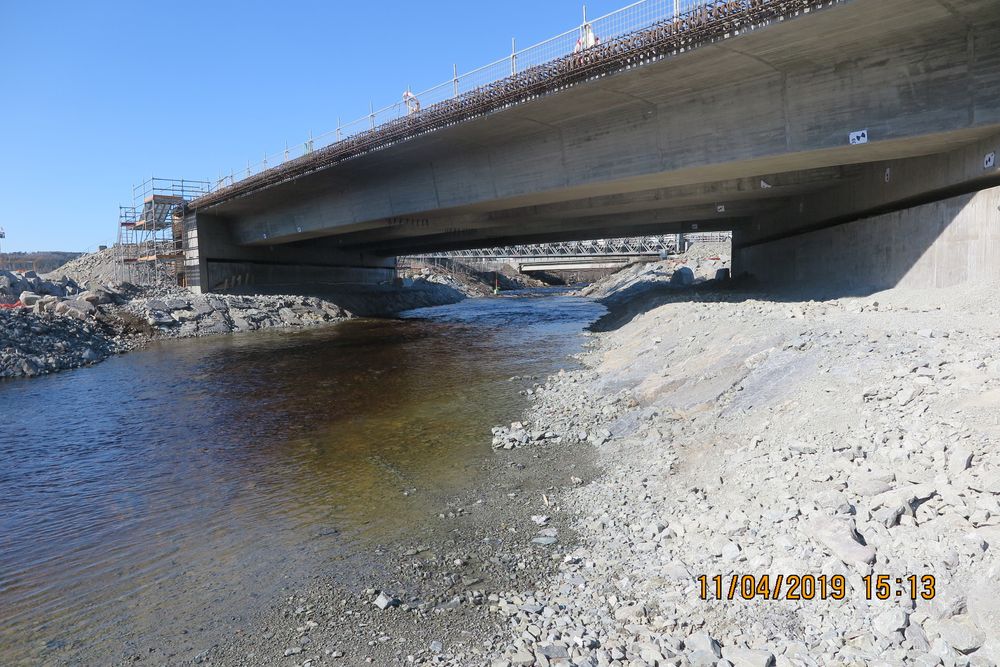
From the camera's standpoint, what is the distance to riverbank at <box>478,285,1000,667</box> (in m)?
4.08

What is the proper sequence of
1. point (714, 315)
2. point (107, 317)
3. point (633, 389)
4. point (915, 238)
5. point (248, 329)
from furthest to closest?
1. point (248, 329)
2. point (107, 317)
3. point (714, 315)
4. point (915, 238)
5. point (633, 389)

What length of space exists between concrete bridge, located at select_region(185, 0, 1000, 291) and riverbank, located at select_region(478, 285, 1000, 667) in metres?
6.98

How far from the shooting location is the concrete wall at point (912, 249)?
44.2 ft

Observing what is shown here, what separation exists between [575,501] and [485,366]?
1194 centimetres

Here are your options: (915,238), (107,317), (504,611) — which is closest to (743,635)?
(504,611)

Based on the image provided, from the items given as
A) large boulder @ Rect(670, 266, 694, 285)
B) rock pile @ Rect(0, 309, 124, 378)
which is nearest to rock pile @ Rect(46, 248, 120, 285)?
rock pile @ Rect(0, 309, 124, 378)

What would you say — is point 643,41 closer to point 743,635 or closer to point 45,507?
point 743,635

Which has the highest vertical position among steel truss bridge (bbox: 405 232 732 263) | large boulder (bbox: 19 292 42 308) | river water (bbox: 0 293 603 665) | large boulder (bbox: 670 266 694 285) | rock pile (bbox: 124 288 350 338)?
steel truss bridge (bbox: 405 232 732 263)

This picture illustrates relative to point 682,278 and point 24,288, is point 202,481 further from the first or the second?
point 682,278

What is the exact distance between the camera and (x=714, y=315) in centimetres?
1725

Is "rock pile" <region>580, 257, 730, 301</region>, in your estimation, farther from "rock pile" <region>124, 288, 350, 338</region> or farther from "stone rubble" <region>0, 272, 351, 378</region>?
"stone rubble" <region>0, 272, 351, 378</region>

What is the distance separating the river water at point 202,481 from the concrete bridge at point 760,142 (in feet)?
27.8

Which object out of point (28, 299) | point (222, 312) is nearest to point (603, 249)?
point (222, 312)

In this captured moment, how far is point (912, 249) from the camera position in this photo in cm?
1630
